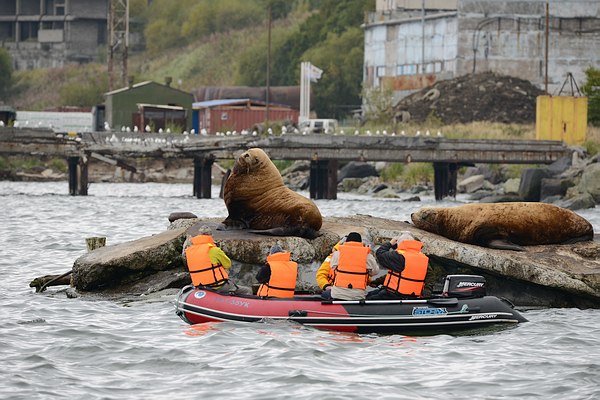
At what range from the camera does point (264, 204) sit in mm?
21484

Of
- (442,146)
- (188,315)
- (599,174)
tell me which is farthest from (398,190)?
(188,315)

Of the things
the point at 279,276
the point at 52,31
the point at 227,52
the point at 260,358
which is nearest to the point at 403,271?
the point at 279,276

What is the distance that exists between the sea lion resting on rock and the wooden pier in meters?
26.6

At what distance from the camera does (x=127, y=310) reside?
18906mm

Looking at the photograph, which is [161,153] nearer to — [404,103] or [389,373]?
[404,103]

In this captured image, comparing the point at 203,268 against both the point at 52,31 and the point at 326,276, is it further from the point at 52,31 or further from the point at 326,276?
the point at 52,31

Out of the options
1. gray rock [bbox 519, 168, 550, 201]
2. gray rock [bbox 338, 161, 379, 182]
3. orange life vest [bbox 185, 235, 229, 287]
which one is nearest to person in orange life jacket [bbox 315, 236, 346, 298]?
orange life vest [bbox 185, 235, 229, 287]

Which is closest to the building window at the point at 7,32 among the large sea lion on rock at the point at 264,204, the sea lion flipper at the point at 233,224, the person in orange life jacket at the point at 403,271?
the large sea lion on rock at the point at 264,204

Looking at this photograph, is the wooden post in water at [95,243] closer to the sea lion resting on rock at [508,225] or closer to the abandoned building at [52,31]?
the sea lion resting on rock at [508,225]

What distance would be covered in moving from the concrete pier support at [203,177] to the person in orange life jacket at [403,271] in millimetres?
32165

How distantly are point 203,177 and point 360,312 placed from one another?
1304 inches

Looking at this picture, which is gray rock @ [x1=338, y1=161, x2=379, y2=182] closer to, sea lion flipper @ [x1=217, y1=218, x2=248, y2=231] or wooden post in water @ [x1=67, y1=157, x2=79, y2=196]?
wooden post in water @ [x1=67, y1=157, x2=79, y2=196]

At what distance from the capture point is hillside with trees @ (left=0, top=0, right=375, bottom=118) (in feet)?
294

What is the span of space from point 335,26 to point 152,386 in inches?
3359
